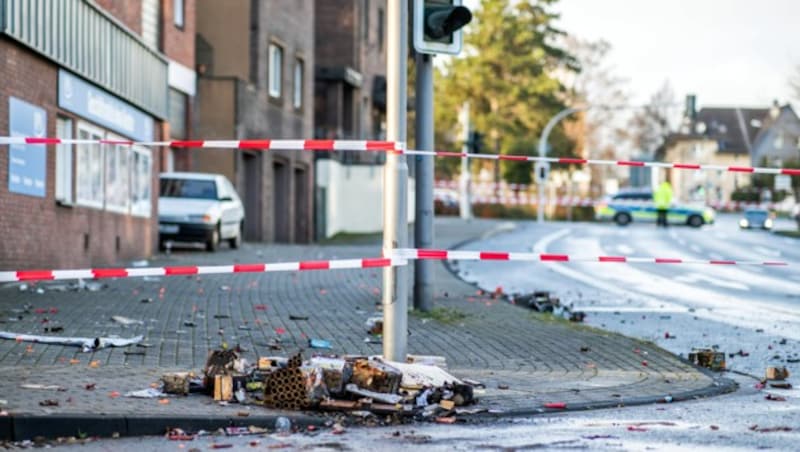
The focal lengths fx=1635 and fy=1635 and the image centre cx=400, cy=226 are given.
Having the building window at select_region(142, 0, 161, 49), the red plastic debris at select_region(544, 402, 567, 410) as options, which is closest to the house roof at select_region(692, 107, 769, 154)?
the building window at select_region(142, 0, 161, 49)

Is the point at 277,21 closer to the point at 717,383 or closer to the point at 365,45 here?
the point at 365,45

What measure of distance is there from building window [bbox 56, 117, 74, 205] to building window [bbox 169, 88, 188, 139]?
46.3 ft

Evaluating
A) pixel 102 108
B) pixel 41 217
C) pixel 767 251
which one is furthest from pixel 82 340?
pixel 767 251

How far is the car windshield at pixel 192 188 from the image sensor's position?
3362 centimetres

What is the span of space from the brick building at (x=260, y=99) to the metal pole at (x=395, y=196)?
3103 cm

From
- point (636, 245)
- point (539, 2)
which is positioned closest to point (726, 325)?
point (636, 245)

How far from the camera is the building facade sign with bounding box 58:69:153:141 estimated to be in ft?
74.9

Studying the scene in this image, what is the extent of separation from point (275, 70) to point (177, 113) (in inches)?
352

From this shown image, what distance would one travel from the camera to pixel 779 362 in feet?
42.9

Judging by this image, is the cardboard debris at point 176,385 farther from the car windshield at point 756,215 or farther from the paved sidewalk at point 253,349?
the car windshield at point 756,215

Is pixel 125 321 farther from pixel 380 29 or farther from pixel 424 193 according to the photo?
pixel 380 29

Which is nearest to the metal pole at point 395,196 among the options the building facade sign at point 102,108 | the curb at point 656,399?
the curb at point 656,399

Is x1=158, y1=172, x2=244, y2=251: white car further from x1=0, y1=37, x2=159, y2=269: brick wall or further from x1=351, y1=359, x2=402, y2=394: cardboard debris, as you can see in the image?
x1=351, y1=359, x2=402, y2=394: cardboard debris

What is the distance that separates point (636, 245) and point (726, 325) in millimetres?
27623
